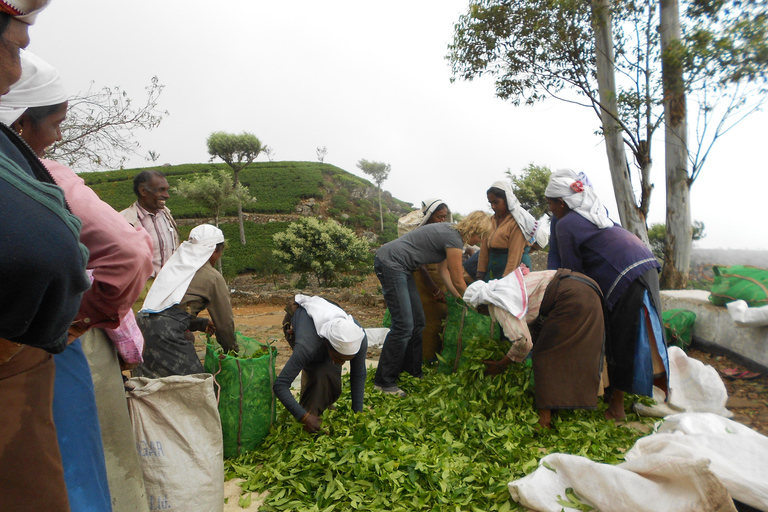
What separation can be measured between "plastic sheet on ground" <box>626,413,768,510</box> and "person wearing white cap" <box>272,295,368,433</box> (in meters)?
1.56

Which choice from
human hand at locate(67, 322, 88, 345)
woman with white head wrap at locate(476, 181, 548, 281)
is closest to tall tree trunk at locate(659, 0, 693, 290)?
woman with white head wrap at locate(476, 181, 548, 281)

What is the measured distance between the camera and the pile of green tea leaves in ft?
7.63

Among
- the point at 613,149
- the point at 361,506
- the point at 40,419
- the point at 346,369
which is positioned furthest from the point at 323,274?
the point at 40,419

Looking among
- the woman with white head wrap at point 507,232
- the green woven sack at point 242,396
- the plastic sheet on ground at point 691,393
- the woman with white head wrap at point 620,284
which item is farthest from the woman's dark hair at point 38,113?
the plastic sheet on ground at point 691,393

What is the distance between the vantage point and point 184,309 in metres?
2.84

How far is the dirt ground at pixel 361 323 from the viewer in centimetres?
355

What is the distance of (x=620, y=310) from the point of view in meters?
3.25

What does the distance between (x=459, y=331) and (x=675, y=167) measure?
5830 millimetres

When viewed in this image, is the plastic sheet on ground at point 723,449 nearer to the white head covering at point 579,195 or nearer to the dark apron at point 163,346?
the white head covering at point 579,195

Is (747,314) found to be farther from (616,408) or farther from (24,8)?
(24,8)

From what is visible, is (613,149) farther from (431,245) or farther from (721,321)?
(431,245)

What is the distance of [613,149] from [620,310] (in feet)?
20.7

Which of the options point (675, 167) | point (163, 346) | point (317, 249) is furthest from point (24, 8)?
point (317, 249)

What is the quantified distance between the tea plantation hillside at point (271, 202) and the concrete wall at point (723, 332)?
15.5m
